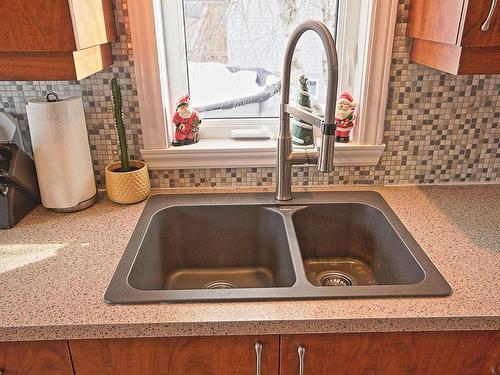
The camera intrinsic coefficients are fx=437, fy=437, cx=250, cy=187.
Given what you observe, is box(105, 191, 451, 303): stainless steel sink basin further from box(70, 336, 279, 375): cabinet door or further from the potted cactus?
box(70, 336, 279, 375): cabinet door

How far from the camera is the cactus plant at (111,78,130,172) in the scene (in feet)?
3.78

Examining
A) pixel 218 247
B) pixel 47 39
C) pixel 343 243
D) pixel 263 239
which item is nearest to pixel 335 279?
pixel 343 243

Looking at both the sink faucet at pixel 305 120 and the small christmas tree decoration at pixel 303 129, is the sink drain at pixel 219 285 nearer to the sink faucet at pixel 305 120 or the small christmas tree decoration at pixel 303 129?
the sink faucet at pixel 305 120

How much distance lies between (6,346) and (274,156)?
832mm

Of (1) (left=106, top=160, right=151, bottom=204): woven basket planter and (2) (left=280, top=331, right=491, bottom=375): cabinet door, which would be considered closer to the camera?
(2) (left=280, top=331, right=491, bottom=375): cabinet door

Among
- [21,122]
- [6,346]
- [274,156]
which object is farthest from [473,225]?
[21,122]

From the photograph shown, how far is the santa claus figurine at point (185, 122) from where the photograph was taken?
1.33 m

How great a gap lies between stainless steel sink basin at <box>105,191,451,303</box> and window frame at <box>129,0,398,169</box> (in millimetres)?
115

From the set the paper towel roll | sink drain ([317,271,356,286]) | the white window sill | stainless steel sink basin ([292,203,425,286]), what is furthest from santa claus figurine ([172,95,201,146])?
sink drain ([317,271,356,286])

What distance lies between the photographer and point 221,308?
0.85 m

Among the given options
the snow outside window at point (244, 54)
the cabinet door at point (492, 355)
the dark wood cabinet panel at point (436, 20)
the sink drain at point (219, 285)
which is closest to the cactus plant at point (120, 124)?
the snow outside window at point (244, 54)

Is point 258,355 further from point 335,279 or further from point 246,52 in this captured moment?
point 246,52

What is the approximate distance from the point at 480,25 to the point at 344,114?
46 cm

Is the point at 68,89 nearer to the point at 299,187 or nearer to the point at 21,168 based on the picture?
the point at 21,168
